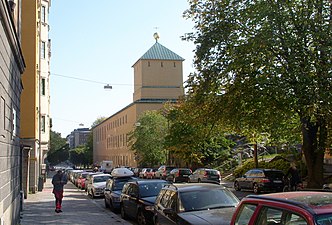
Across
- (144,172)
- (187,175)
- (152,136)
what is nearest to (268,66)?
(187,175)

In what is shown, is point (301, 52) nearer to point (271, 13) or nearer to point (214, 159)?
point (271, 13)

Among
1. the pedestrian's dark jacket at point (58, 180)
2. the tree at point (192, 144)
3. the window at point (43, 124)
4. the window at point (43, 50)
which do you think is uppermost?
the window at point (43, 50)

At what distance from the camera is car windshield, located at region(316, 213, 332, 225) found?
425cm

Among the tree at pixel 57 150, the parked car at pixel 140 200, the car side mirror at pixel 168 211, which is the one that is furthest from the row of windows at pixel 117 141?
the car side mirror at pixel 168 211

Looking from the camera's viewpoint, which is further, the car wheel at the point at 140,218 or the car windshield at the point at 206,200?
the car wheel at the point at 140,218

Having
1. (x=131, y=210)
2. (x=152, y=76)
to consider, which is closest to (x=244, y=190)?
(x=131, y=210)

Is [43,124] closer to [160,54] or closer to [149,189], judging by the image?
[149,189]

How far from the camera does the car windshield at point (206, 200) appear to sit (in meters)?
9.48

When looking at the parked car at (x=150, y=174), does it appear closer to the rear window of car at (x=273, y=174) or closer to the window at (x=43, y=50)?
the window at (x=43, y=50)

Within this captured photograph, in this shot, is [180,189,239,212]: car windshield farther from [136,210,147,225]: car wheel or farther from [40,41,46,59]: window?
[40,41,46,59]: window

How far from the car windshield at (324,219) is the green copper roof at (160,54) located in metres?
77.3

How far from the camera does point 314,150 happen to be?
2175 cm

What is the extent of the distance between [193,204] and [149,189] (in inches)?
224

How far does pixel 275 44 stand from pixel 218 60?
10.6 ft
